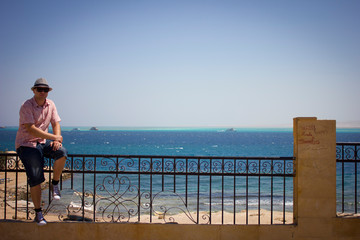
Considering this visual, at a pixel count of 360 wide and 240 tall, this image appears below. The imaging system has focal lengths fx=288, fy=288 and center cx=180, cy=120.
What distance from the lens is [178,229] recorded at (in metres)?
4.67

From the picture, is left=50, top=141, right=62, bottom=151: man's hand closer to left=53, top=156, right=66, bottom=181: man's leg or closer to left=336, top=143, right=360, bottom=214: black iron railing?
left=53, top=156, right=66, bottom=181: man's leg

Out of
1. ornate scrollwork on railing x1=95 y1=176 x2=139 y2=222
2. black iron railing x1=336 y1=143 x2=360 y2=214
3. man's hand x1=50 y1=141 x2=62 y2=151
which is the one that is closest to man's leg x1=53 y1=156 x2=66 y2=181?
man's hand x1=50 y1=141 x2=62 y2=151

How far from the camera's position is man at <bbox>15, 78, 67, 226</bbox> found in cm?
438

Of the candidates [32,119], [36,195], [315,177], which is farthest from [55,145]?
[315,177]

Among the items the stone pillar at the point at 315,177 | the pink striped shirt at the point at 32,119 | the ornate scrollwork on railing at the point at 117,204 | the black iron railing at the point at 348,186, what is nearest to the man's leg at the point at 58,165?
the pink striped shirt at the point at 32,119


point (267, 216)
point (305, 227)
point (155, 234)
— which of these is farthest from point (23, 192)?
point (305, 227)

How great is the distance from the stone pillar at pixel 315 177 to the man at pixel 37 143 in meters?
3.81

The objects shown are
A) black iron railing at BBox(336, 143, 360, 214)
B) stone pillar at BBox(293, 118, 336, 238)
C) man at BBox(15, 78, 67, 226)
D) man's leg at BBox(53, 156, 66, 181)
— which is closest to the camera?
man at BBox(15, 78, 67, 226)

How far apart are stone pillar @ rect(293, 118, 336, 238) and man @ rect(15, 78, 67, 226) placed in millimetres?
3813

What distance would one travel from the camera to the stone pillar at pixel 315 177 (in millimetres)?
4656

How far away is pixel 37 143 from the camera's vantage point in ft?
15.0

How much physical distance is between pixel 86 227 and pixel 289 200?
15625mm

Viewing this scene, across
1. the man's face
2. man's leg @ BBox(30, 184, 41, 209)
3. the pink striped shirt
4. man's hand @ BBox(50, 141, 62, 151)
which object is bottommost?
man's leg @ BBox(30, 184, 41, 209)

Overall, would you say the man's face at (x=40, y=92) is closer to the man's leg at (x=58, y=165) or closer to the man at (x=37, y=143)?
the man at (x=37, y=143)
